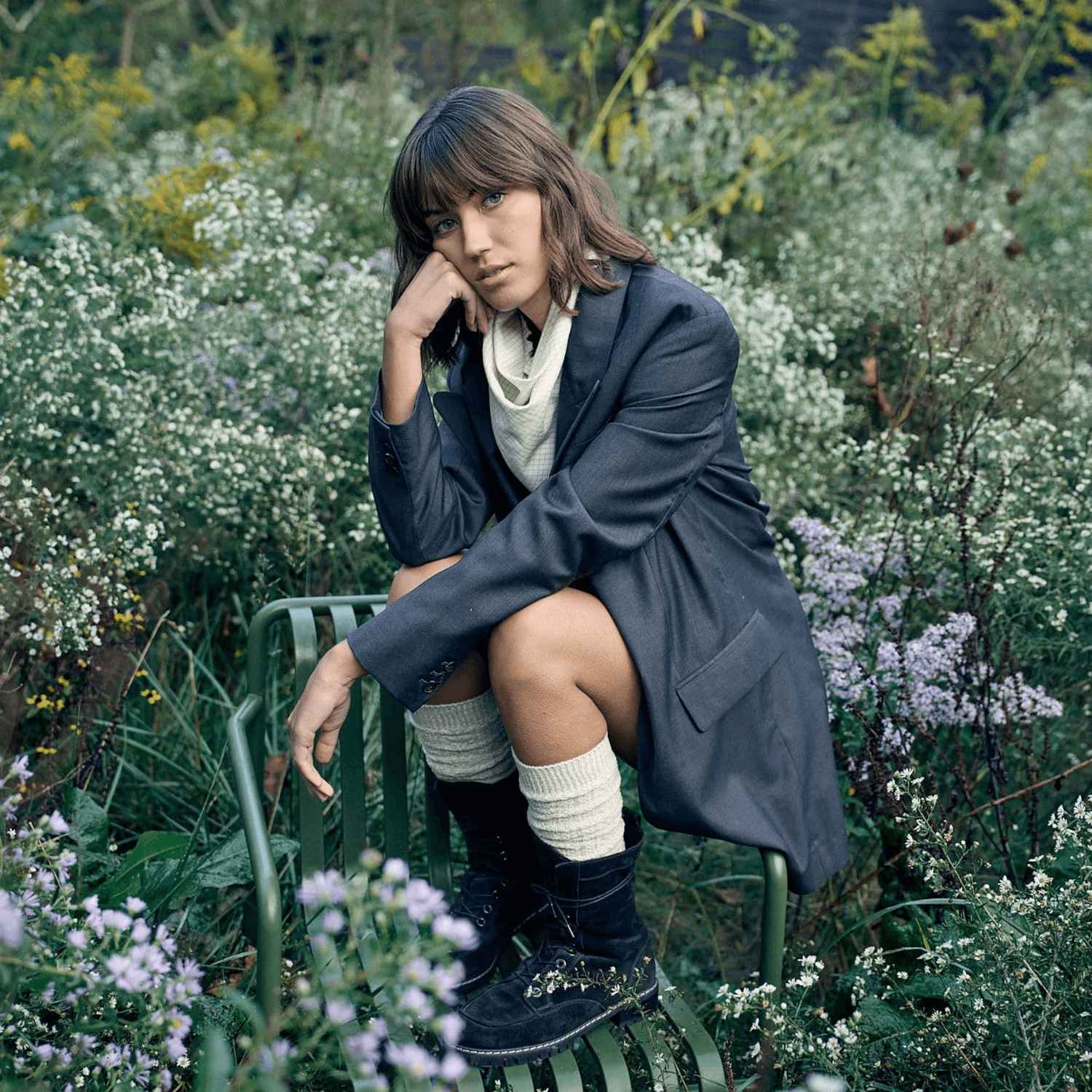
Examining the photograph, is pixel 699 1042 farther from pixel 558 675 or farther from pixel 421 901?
pixel 421 901

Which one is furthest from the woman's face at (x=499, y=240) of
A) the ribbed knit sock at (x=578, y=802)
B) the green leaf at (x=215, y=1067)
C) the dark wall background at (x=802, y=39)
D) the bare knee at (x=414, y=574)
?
the dark wall background at (x=802, y=39)

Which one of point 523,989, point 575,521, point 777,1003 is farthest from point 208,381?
point 777,1003

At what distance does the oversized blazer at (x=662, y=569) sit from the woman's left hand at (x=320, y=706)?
4cm

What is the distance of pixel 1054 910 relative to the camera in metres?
1.68

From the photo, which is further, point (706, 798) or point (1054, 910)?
point (706, 798)

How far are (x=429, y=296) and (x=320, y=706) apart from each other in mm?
692

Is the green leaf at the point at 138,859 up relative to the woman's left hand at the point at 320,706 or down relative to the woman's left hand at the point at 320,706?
down

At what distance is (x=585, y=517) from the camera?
1789 mm

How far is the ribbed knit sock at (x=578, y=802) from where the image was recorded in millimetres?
1776

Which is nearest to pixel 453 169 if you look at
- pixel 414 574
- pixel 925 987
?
pixel 414 574

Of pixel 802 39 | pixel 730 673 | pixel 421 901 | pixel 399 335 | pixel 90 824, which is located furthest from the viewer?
pixel 802 39

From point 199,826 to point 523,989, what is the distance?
80 centimetres

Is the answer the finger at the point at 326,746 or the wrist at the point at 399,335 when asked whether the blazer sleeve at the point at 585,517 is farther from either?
the wrist at the point at 399,335

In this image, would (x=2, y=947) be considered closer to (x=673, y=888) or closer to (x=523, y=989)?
(x=523, y=989)
